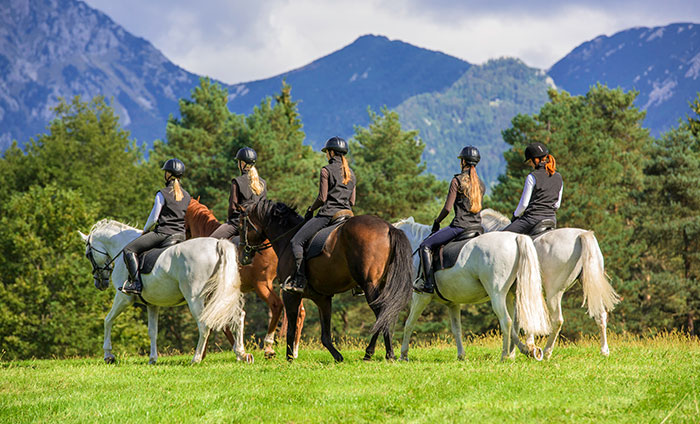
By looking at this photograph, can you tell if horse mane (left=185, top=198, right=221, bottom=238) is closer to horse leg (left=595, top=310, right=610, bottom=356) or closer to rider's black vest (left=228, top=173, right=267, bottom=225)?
rider's black vest (left=228, top=173, right=267, bottom=225)

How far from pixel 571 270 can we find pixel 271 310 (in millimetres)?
5171

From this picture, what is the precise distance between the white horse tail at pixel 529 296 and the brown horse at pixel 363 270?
5.05 feet

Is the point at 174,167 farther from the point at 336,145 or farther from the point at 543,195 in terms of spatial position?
Result: the point at 543,195

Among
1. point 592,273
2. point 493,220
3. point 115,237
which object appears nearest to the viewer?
point 592,273

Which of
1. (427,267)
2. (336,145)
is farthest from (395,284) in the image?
(336,145)

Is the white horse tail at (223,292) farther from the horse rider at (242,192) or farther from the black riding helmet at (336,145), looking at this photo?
the black riding helmet at (336,145)

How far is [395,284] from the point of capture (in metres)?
9.59

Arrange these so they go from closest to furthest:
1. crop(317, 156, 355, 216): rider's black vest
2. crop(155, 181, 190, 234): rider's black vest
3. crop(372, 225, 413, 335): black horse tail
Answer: crop(372, 225, 413, 335): black horse tail, crop(317, 156, 355, 216): rider's black vest, crop(155, 181, 190, 234): rider's black vest

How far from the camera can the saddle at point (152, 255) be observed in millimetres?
11445

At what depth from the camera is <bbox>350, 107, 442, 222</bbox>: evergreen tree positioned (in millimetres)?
39969

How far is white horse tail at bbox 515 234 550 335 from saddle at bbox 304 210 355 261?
8.89 ft

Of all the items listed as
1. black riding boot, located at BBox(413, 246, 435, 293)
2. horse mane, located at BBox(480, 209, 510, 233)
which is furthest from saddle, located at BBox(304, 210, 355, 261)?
horse mane, located at BBox(480, 209, 510, 233)

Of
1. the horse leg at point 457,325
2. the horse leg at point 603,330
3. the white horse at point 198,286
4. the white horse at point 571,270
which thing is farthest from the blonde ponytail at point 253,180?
the horse leg at point 603,330

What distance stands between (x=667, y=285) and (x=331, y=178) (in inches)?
1164
